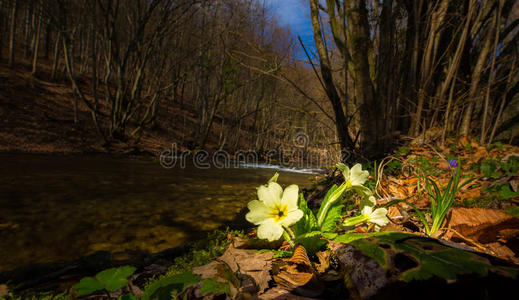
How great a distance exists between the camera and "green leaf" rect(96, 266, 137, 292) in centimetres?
77

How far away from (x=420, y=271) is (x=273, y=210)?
1.77 ft

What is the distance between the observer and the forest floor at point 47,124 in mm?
6871

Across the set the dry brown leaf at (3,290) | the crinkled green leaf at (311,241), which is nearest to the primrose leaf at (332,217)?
the crinkled green leaf at (311,241)

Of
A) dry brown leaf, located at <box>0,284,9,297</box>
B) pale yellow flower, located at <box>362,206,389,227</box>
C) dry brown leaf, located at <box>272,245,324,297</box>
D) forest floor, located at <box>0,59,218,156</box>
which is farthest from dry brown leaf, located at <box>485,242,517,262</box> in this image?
forest floor, located at <box>0,59,218,156</box>

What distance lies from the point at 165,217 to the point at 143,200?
0.64 metres

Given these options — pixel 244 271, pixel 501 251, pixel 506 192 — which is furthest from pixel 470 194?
pixel 244 271

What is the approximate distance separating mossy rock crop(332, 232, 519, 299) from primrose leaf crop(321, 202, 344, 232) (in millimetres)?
439

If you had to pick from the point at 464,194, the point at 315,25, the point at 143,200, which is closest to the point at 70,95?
the point at 143,200

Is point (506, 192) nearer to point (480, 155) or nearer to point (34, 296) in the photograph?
point (480, 155)

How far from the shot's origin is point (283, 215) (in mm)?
981

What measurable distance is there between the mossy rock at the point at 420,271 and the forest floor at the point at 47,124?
8458 millimetres

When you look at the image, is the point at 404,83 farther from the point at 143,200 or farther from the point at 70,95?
the point at 70,95

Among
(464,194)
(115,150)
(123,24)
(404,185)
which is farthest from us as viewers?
(123,24)

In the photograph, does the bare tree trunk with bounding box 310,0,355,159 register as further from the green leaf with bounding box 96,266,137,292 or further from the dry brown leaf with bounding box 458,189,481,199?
the green leaf with bounding box 96,266,137,292
